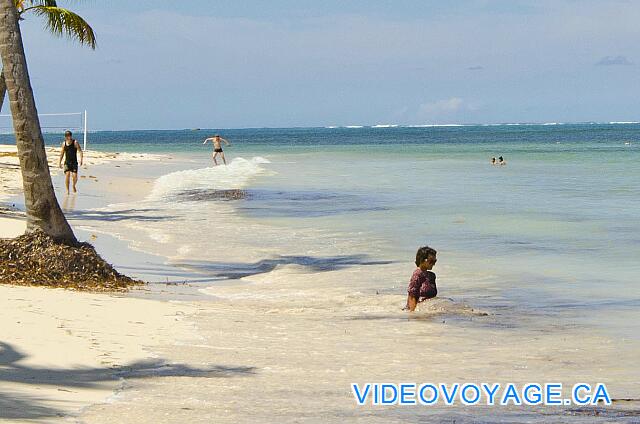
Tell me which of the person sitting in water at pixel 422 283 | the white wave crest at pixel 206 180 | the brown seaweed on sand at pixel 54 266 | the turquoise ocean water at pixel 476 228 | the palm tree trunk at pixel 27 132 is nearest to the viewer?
the person sitting in water at pixel 422 283

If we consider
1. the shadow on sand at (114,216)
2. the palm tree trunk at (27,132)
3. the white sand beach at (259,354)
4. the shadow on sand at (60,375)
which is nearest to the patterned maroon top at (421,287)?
the white sand beach at (259,354)

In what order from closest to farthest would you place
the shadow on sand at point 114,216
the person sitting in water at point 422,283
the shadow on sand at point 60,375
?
the shadow on sand at point 60,375 → the person sitting in water at point 422,283 → the shadow on sand at point 114,216

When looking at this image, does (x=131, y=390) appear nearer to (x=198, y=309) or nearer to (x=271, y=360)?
(x=271, y=360)

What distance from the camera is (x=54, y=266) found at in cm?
1188

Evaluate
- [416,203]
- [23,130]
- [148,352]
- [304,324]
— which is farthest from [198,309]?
[416,203]

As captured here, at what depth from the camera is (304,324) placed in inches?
401

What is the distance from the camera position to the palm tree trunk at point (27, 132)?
40.4 feet

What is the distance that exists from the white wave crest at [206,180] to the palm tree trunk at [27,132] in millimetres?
16044

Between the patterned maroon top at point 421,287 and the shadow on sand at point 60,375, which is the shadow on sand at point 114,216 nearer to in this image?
the patterned maroon top at point 421,287

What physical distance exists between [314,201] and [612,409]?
22.2m

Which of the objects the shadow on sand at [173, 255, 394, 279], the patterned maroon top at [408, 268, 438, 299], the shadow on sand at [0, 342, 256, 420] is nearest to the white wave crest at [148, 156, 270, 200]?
the shadow on sand at [173, 255, 394, 279]

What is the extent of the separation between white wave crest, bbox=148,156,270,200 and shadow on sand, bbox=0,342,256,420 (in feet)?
69.7

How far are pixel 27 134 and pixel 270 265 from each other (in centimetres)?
449

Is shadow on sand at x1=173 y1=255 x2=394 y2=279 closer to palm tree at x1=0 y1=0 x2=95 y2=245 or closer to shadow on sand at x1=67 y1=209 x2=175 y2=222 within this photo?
palm tree at x1=0 y1=0 x2=95 y2=245
